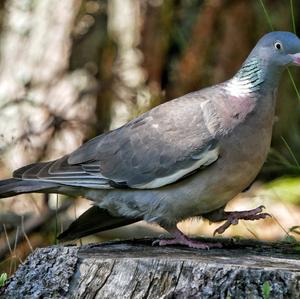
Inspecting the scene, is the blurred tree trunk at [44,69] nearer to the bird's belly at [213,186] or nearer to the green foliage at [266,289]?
the bird's belly at [213,186]

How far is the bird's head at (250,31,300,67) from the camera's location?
481cm

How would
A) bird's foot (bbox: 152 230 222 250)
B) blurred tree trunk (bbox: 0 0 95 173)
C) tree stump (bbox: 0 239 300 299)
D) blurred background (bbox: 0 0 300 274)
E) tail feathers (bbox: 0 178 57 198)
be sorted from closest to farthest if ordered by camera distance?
tree stump (bbox: 0 239 300 299)
bird's foot (bbox: 152 230 222 250)
tail feathers (bbox: 0 178 57 198)
blurred background (bbox: 0 0 300 274)
blurred tree trunk (bbox: 0 0 95 173)

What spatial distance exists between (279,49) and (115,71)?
142 inches

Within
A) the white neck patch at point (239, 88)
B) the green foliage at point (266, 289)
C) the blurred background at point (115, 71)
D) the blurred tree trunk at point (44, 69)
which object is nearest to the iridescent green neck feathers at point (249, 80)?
the white neck patch at point (239, 88)

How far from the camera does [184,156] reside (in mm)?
4738

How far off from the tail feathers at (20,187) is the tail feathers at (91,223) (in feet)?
0.78

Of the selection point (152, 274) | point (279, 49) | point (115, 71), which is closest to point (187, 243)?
point (152, 274)

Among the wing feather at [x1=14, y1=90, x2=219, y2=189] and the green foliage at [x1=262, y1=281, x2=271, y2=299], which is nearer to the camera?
the green foliage at [x1=262, y1=281, x2=271, y2=299]

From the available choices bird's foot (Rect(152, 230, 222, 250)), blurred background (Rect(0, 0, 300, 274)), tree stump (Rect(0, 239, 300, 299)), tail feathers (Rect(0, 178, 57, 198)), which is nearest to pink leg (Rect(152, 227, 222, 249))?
bird's foot (Rect(152, 230, 222, 250))

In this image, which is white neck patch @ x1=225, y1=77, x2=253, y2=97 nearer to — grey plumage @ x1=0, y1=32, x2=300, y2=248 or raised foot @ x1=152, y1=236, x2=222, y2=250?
grey plumage @ x1=0, y1=32, x2=300, y2=248

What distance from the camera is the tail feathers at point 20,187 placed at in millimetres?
4934

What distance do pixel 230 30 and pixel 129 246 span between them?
4.61 m

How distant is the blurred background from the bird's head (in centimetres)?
237

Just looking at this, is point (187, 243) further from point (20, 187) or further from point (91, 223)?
point (20, 187)
